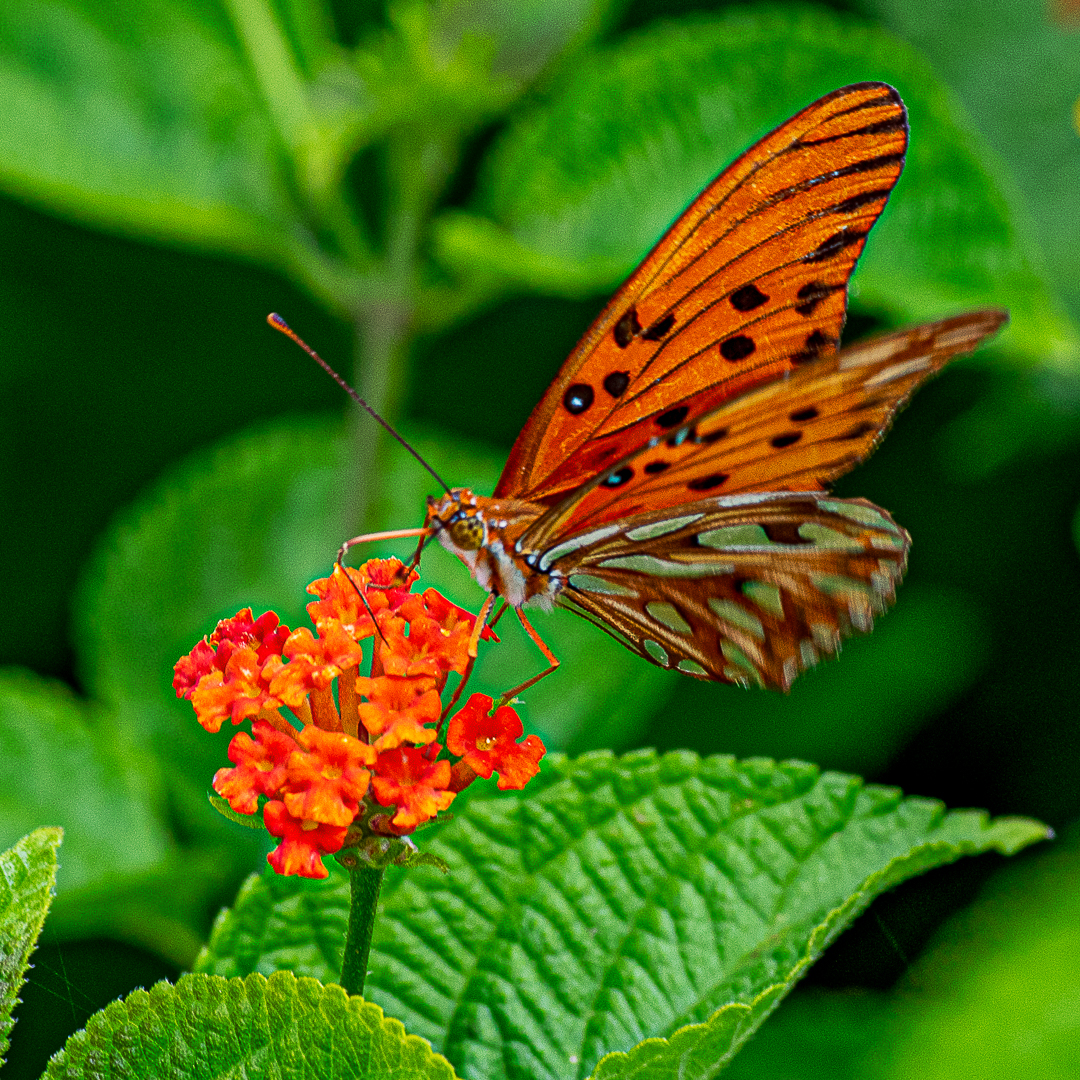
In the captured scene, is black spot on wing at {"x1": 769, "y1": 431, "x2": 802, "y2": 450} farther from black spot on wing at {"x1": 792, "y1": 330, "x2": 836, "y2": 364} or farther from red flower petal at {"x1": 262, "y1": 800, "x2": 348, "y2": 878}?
red flower petal at {"x1": 262, "y1": 800, "x2": 348, "y2": 878}

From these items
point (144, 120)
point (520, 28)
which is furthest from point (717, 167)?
point (144, 120)

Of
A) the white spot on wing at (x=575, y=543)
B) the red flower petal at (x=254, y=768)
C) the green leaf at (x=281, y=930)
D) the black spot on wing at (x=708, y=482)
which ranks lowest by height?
the green leaf at (x=281, y=930)

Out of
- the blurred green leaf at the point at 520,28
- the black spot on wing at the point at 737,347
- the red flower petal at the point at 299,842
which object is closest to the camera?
the red flower petal at the point at 299,842

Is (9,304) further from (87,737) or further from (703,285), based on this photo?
(703,285)

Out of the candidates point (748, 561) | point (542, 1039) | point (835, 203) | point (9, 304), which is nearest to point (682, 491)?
point (748, 561)

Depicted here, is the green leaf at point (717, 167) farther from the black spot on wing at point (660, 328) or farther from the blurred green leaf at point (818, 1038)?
the blurred green leaf at point (818, 1038)

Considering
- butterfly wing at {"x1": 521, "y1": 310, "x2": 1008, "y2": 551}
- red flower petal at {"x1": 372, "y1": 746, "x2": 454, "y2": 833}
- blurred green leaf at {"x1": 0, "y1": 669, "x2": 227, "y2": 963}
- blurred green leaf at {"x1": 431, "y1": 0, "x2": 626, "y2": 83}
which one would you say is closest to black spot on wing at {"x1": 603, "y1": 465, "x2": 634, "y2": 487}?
butterfly wing at {"x1": 521, "y1": 310, "x2": 1008, "y2": 551}

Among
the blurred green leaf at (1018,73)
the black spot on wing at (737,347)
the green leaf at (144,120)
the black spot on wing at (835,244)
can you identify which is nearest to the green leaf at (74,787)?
the green leaf at (144,120)

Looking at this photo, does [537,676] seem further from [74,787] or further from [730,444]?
[74,787]
